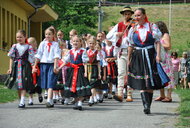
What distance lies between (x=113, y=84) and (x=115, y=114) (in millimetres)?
5162

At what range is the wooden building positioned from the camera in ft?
79.0

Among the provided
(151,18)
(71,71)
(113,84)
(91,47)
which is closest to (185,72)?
(113,84)

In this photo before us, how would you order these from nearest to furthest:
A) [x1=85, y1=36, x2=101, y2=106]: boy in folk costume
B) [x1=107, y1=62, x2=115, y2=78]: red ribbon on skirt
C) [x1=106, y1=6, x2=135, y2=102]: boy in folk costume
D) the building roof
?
1. [x1=106, y1=6, x2=135, y2=102]: boy in folk costume
2. [x1=85, y1=36, x2=101, y2=106]: boy in folk costume
3. [x1=107, y1=62, x2=115, y2=78]: red ribbon on skirt
4. the building roof

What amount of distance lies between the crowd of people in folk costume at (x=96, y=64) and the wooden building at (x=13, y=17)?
10.3 m

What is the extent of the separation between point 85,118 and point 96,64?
3.77m

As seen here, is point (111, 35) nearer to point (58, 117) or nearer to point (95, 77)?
point (95, 77)

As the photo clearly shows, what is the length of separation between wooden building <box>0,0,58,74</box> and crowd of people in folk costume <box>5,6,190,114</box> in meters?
10.3

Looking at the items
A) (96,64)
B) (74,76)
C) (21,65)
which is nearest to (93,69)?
(96,64)

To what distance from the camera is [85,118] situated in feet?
29.3

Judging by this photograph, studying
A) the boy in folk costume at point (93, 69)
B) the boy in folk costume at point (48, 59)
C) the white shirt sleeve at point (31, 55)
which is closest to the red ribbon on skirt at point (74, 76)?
the boy in folk costume at point (48, 59)

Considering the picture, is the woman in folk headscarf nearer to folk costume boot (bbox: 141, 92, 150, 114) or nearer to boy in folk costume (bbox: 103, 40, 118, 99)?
folk costume boot (bbox: 141, 92, 150, 114)

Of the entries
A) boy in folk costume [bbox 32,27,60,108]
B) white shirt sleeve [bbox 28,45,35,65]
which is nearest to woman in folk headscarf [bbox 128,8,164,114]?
boy in folk costume [bbox 32,27,60,108]

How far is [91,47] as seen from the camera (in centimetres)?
1277

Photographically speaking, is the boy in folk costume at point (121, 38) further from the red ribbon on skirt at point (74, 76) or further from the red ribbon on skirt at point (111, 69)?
the red ribbon on skirt at point (111, 69)
